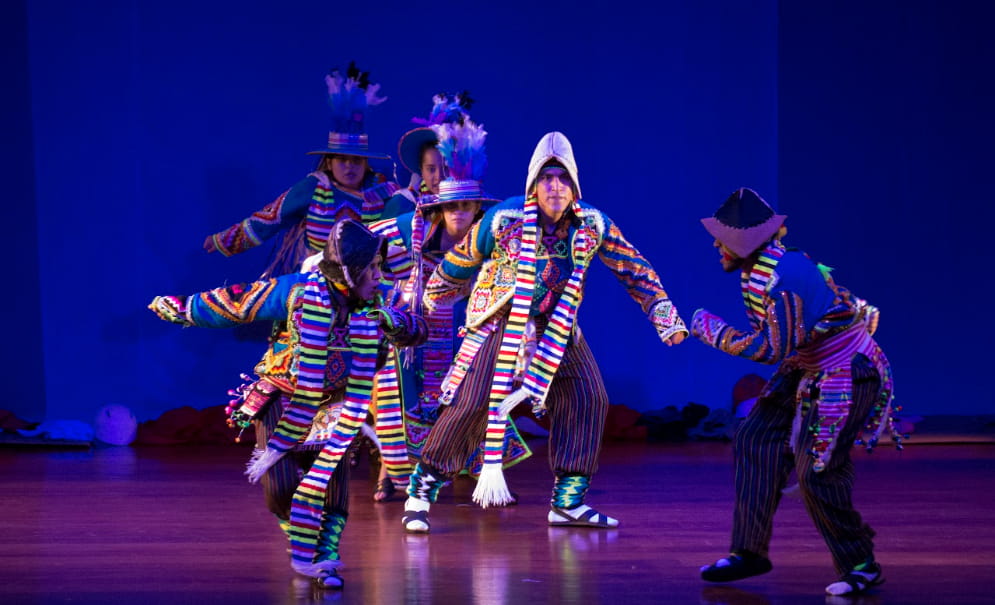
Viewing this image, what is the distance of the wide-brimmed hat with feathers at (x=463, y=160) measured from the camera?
5641 millimetres

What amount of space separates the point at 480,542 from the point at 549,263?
109 cm

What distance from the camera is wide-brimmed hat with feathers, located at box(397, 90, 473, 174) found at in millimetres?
6238

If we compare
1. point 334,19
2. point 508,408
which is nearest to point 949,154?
point 334,19

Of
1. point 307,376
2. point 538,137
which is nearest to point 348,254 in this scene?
point 307,376

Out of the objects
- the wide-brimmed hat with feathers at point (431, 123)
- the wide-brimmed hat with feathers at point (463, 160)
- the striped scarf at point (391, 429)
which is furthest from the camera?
the wide-brimmed hat with feathers at point (431, 123)

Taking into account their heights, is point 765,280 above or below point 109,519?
above

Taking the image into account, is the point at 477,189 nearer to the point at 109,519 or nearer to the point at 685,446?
the point at 109,519

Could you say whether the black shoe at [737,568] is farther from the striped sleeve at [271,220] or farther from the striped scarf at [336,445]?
the striped sleeve at [271,220]

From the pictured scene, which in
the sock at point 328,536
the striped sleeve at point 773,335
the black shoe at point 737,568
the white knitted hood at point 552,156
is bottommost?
the black shoe at point 737,568

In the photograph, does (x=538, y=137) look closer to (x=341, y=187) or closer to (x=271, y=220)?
(x=341, y=187)

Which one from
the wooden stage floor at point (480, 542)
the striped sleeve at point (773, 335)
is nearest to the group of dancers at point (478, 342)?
the striped sleeve at point (773, 335)

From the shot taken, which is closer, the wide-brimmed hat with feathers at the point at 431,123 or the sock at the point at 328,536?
the sock at the point at 328,536

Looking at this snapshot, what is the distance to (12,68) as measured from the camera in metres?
7.95

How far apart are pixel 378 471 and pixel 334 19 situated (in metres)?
2.87
